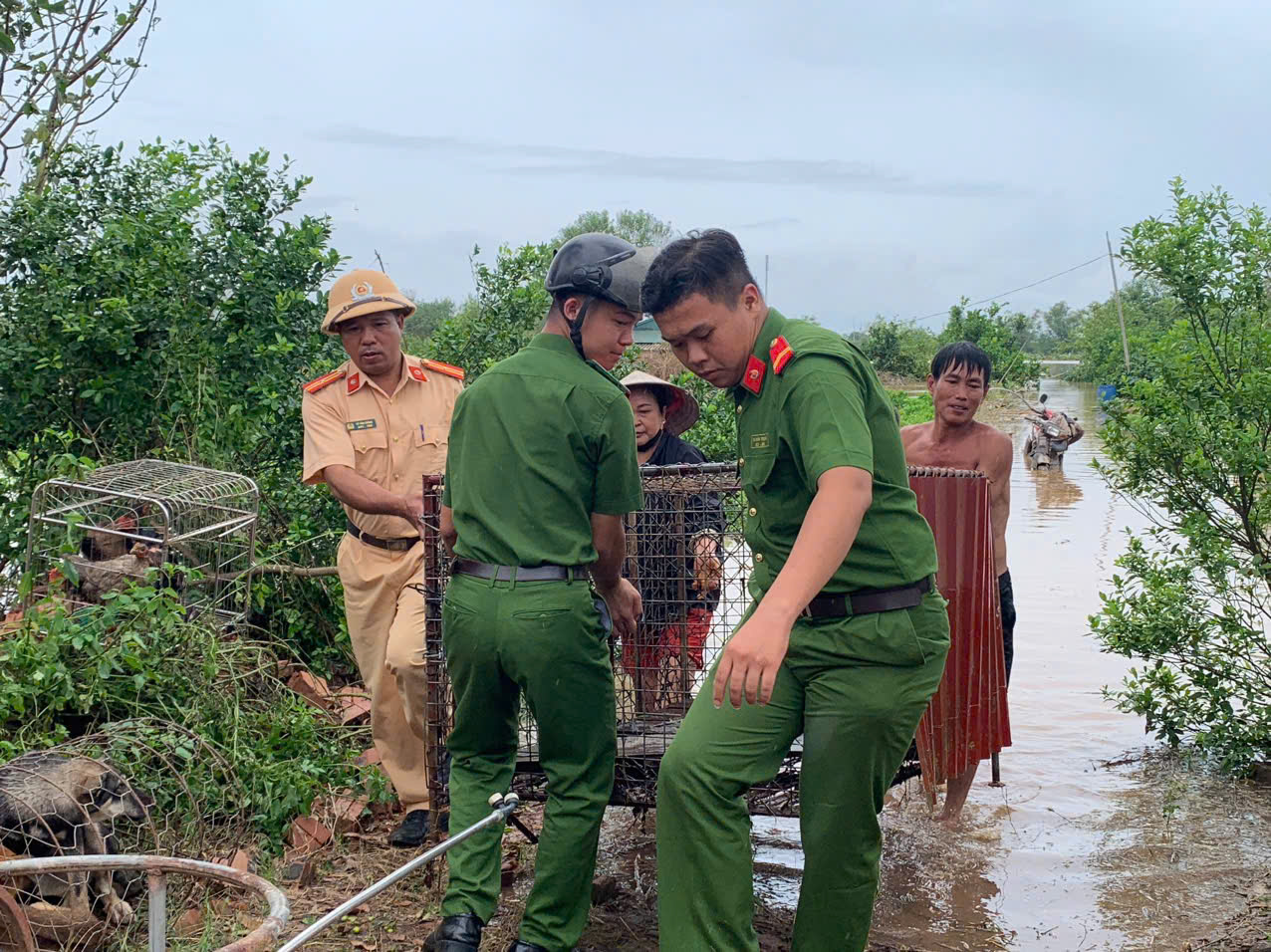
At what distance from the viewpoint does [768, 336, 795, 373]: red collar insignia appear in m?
3.06

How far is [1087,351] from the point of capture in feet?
226

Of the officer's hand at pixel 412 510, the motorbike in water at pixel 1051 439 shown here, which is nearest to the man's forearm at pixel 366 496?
the officer's hand at pixel 412 510

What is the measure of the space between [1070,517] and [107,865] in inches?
692

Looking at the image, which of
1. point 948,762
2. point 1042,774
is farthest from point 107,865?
point 1042,774

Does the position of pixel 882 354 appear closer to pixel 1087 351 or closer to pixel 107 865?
pixel 1087 351

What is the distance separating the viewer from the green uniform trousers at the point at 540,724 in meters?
3.54

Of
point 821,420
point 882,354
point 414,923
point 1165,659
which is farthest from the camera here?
point 882,354

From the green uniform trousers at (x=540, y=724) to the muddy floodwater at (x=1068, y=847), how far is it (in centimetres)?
126

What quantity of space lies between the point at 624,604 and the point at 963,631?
1.51 metres

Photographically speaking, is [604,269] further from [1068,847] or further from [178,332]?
[178,332]

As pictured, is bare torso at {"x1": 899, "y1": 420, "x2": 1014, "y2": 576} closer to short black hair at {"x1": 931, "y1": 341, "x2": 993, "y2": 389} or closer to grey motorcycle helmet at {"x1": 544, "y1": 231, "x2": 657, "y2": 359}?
short black hair at {"x1": 931, "y1": 341, "x2": 993, "y2": 389}

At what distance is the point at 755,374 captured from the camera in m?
3.17

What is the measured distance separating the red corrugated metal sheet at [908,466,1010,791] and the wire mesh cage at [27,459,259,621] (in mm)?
2913

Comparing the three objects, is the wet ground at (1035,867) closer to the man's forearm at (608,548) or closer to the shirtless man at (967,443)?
the shirtless man at (967,443)
